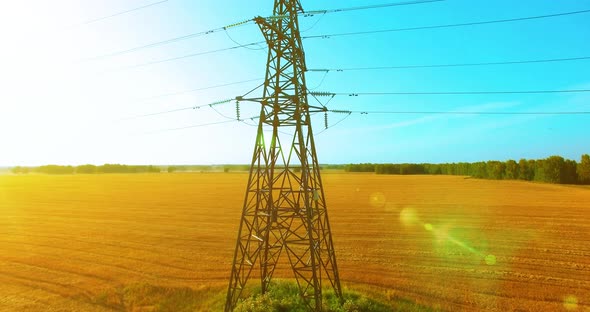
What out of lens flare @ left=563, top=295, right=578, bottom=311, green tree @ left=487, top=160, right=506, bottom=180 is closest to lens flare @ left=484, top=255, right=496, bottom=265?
lens flare @ left=563, top=295, right=578, bottom=311

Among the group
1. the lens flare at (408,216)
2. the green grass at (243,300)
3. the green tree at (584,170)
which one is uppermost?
the green tree at (584,170)

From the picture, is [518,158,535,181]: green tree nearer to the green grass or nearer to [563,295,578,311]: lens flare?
[563,295,578,311]: lens flare

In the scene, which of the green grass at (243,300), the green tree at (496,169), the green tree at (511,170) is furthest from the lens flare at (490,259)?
the green tree at (496,169)

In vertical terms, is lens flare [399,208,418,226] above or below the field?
above

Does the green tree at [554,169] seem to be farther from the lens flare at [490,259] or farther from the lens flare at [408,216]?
the lens flare at [490,259]

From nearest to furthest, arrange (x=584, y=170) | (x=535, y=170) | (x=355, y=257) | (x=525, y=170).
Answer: (x=355, y=257) < (x=584, y=170) < (x=535, y=170) < (x=525, y=170)

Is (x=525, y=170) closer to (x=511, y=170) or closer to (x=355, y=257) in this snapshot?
(x=511, y=170)

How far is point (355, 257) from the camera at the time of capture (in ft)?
95.9

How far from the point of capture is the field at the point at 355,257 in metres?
21.3

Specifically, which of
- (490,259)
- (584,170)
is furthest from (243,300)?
(584,170)

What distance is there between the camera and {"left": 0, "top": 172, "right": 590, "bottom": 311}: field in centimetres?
2128

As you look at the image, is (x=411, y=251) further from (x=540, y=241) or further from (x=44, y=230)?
(x=44, y=230)

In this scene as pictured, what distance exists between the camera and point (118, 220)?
4966cm

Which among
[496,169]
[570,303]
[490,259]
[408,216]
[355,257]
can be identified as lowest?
[570,303]
